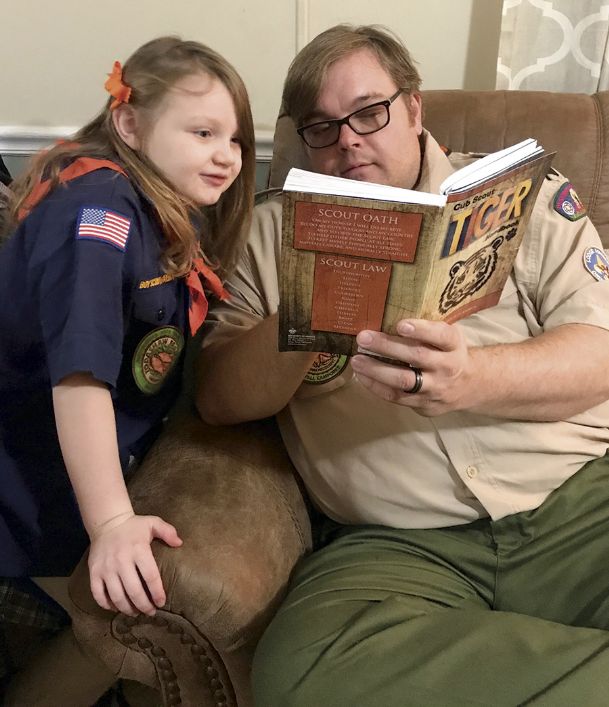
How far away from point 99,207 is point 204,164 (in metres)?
0.18

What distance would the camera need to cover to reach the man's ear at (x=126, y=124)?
97 cm

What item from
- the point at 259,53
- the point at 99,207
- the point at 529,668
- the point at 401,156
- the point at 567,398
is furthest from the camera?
the point at 259,53

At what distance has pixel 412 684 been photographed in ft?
2.52

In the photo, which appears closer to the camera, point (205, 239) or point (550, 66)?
point (205, 239)

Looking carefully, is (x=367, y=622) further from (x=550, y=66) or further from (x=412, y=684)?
(x=550, y=66)

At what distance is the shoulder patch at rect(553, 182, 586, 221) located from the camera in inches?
46.1

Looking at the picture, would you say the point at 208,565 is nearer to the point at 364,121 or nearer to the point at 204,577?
the point at 204,577

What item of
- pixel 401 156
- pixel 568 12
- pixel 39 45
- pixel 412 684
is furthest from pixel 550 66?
pixel 412 684

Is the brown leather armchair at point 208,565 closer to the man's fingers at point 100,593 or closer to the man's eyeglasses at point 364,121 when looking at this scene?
the man's fingers at point 100,593

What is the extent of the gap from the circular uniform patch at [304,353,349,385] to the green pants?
262mm

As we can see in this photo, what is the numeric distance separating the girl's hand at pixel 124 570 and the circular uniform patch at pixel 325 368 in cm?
38

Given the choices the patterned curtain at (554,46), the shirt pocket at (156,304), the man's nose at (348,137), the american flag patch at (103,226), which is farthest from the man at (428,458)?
the patterned curtain at (554,46)

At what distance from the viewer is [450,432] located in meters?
1.05

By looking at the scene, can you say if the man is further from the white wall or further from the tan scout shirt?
the white wall
